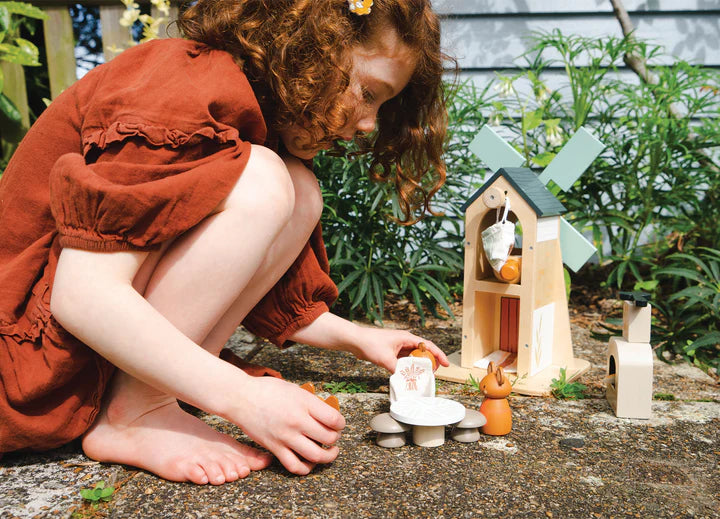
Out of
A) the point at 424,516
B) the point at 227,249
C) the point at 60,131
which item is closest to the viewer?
the point at 424,516

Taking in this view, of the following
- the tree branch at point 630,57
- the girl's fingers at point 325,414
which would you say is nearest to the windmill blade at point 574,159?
the girl's fingers at point 325,414

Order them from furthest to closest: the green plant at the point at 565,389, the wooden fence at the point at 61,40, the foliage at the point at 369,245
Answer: the wooden fence at the point at 61,40
the foliage at the point at 369,245
the green plant at the point at 565,389

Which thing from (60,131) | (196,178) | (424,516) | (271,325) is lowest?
(424,516)

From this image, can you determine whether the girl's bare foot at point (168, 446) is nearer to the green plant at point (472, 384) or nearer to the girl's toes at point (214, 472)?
the girl's toes at point (214, 472)

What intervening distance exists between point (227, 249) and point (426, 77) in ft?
2.15

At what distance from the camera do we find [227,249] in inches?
43.2

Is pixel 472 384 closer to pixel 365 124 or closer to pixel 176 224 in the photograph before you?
pixel 365 124

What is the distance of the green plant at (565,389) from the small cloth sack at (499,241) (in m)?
0.33

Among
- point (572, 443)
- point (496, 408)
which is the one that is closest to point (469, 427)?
point (496, 408)

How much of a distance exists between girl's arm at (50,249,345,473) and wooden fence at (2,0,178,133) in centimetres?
226

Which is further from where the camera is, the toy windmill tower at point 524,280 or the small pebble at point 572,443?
the toy windmill tower at point 524,280

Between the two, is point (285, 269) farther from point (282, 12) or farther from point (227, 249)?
point (282, 12)

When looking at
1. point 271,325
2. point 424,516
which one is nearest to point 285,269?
point 271,325

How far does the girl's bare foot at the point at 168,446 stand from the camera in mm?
1090
